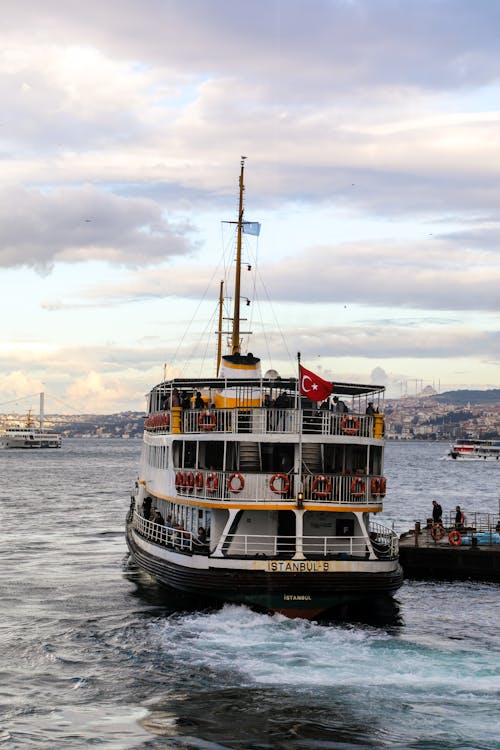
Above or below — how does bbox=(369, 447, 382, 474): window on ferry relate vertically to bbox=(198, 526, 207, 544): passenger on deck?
above

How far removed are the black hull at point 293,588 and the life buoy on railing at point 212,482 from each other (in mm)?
2630

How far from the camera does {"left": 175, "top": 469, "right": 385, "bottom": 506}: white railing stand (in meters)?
30.6

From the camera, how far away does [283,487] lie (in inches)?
1201

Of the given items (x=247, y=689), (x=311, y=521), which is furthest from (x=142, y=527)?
(x=247, y=689)

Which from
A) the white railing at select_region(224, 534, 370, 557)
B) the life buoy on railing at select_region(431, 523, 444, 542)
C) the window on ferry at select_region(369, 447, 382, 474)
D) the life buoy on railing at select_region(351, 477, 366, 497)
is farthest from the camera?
the life buoy on railing at select_region(431, 523, 444, 542)

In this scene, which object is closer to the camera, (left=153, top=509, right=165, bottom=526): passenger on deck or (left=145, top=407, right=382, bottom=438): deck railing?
(left=145, top=407, right=382, bottom=438): deck railing

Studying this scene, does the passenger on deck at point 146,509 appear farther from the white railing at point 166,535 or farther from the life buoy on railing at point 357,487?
the life buoy on railing at point 357,487

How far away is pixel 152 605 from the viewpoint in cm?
3462

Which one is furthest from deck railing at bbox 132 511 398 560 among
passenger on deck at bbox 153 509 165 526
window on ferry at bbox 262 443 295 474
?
passenger on deck at bbox 153 509 165 526

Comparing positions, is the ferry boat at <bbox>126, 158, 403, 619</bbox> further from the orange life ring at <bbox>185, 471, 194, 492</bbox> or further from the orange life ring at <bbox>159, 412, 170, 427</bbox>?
the orange life ring at <bbox>159, 412, 170, 427</bbox>

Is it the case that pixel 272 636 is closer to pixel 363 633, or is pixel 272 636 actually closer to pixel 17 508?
pixel 363 633

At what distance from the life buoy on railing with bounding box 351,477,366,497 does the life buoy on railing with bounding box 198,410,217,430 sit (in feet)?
15.7

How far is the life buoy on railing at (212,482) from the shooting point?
31188mm

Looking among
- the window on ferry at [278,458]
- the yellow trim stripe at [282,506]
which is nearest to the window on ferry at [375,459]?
the yellow trim stripe at [282,506]
